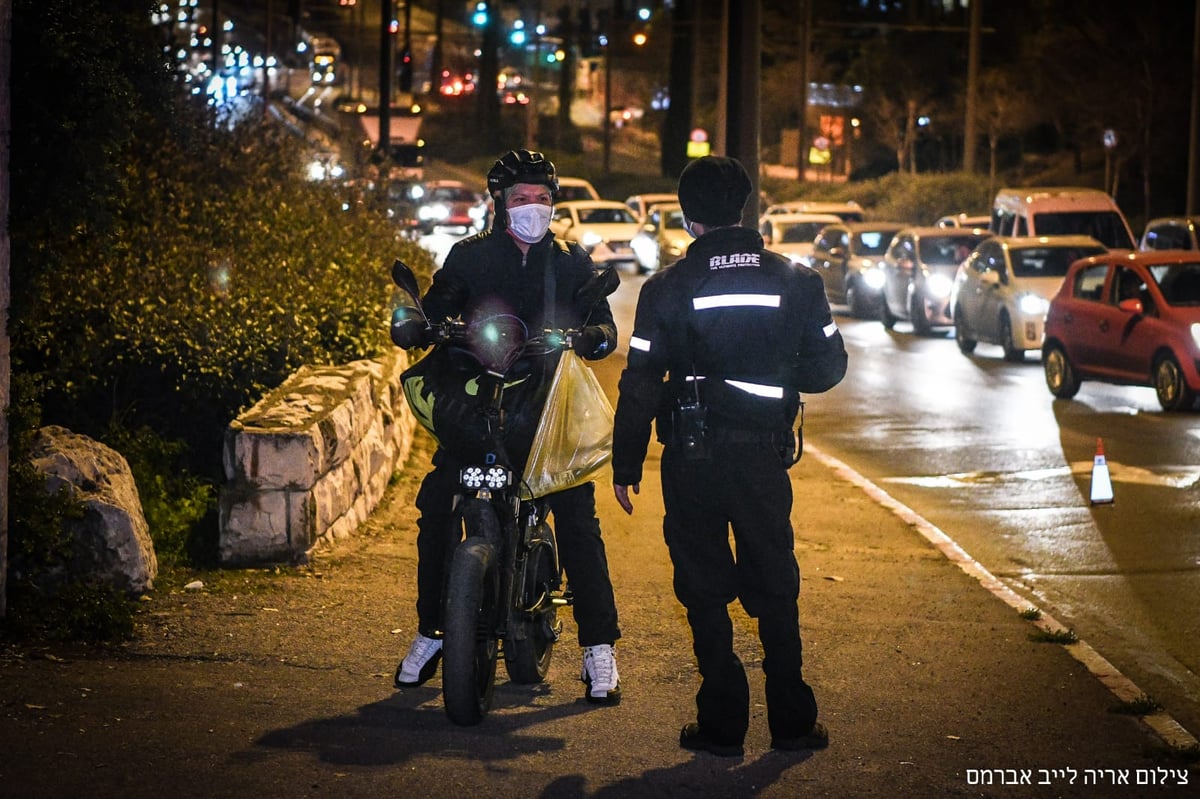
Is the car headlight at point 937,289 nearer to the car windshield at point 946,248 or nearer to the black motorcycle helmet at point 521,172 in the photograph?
the car windshield at point 946,248

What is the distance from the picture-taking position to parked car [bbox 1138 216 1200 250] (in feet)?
83.5

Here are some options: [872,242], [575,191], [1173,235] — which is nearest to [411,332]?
[1173,235]

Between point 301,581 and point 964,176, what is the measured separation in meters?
39.4

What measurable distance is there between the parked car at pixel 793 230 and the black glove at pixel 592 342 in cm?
2680

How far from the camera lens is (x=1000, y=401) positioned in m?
17.2

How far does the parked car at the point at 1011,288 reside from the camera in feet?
69.5

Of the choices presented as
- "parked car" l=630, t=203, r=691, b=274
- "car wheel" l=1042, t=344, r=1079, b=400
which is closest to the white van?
"parked car" l=630, t=203, r=691, b=274

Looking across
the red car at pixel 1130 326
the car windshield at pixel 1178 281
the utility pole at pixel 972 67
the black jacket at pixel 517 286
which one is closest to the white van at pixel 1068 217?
the red car at pixel 1130 326

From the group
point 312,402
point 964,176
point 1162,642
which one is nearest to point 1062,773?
point 1162,642

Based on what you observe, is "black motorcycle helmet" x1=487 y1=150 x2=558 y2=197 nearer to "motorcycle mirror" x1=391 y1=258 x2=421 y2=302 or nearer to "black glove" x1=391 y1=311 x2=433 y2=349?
"motorcycle mirror" x1=391 y1=258 x2=421 y2=302

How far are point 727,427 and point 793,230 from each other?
2834 cm

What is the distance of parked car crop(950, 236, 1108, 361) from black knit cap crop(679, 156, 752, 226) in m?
16.2

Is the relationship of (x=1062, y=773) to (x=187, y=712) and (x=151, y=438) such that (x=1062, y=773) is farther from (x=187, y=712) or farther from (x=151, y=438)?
(x=151, y=438)

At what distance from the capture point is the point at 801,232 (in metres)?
33.5
